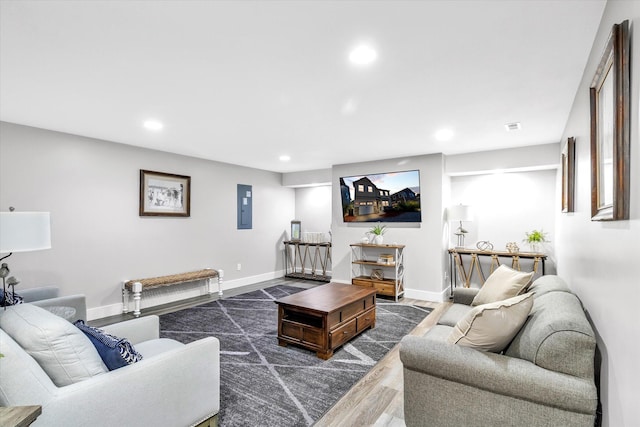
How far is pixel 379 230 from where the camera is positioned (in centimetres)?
556

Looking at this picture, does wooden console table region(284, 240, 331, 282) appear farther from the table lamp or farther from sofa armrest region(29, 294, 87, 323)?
sofa armrest region(29, 294, 87, 323)

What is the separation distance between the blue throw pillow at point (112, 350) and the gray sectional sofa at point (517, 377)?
144 centimetres

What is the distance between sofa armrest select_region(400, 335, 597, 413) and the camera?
4.56ft

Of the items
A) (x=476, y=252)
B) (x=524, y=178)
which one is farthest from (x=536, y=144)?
(x=476, y=252)

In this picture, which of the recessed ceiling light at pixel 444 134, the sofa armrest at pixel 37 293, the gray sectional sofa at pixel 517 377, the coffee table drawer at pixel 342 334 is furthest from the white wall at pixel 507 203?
the sofa armrest at pixel 37 293

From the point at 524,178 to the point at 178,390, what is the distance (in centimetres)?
533

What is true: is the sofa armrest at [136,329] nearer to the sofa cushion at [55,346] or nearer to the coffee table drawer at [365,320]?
the sofa cushion at [55,346]

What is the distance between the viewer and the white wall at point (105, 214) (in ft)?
12.0

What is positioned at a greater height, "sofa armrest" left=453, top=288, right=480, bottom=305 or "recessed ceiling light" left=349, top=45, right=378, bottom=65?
"recessed ceiling light" left=349, top=45, right=378, bottom=65

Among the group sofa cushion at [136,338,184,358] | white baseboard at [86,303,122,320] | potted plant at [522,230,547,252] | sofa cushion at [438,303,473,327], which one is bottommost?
white baseboard at [86,303,122,320]

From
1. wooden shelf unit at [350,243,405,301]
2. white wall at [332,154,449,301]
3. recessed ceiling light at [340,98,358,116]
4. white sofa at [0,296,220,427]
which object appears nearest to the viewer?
white sofa at [0,296,220,427]

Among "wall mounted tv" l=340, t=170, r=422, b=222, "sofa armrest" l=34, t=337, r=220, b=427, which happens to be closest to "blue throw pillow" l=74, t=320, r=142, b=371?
"sofa armrest" l=34, t=337, r=220, b=427

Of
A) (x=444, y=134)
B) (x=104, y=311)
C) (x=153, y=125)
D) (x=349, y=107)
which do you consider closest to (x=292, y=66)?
(x=349, y=107)

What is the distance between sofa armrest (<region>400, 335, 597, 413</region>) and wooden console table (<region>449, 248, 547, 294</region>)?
341cm
